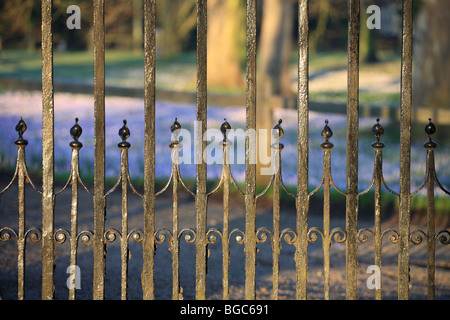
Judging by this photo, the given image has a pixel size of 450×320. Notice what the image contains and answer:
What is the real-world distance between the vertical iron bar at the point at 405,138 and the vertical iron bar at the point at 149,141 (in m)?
1.45

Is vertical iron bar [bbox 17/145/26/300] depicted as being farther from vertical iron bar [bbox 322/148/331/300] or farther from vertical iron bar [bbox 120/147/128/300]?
vertical iron bar [bbox 322/148/331/300]

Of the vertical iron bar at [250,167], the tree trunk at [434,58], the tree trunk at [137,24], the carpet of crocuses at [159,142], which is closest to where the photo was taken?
the vertical iron bar at [250,167]

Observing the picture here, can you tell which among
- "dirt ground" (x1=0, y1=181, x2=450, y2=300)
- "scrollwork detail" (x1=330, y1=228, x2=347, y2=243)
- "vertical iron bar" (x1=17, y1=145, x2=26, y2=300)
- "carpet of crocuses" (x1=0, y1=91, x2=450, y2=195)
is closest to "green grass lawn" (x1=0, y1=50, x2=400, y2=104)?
"carpet of crocuses" (x1=0, y1=91, x2=450, y2=195)

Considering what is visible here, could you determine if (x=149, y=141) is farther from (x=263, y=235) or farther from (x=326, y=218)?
(x=326, y=218)

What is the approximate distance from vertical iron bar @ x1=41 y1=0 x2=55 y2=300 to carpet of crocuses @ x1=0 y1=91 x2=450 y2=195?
596 centimetres

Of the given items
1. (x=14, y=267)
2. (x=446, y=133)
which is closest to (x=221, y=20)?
(x=446, y=133)

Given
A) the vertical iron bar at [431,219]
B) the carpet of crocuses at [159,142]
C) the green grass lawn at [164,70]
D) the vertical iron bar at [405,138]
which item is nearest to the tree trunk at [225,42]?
the green grass lawn at [164,70]

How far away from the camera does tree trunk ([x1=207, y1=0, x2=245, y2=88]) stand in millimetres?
16938

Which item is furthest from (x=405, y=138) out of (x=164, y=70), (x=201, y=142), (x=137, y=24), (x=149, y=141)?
(x=137, y=24)

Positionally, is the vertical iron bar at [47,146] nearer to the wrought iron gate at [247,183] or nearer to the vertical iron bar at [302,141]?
the wrought iron gate at [247,183]

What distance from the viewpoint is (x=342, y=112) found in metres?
8.45

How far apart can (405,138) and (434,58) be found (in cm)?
848

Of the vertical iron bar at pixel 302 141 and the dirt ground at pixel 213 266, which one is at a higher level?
the vertical iron bar at pixel 302 141

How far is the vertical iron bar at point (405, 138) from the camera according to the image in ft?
13.0
